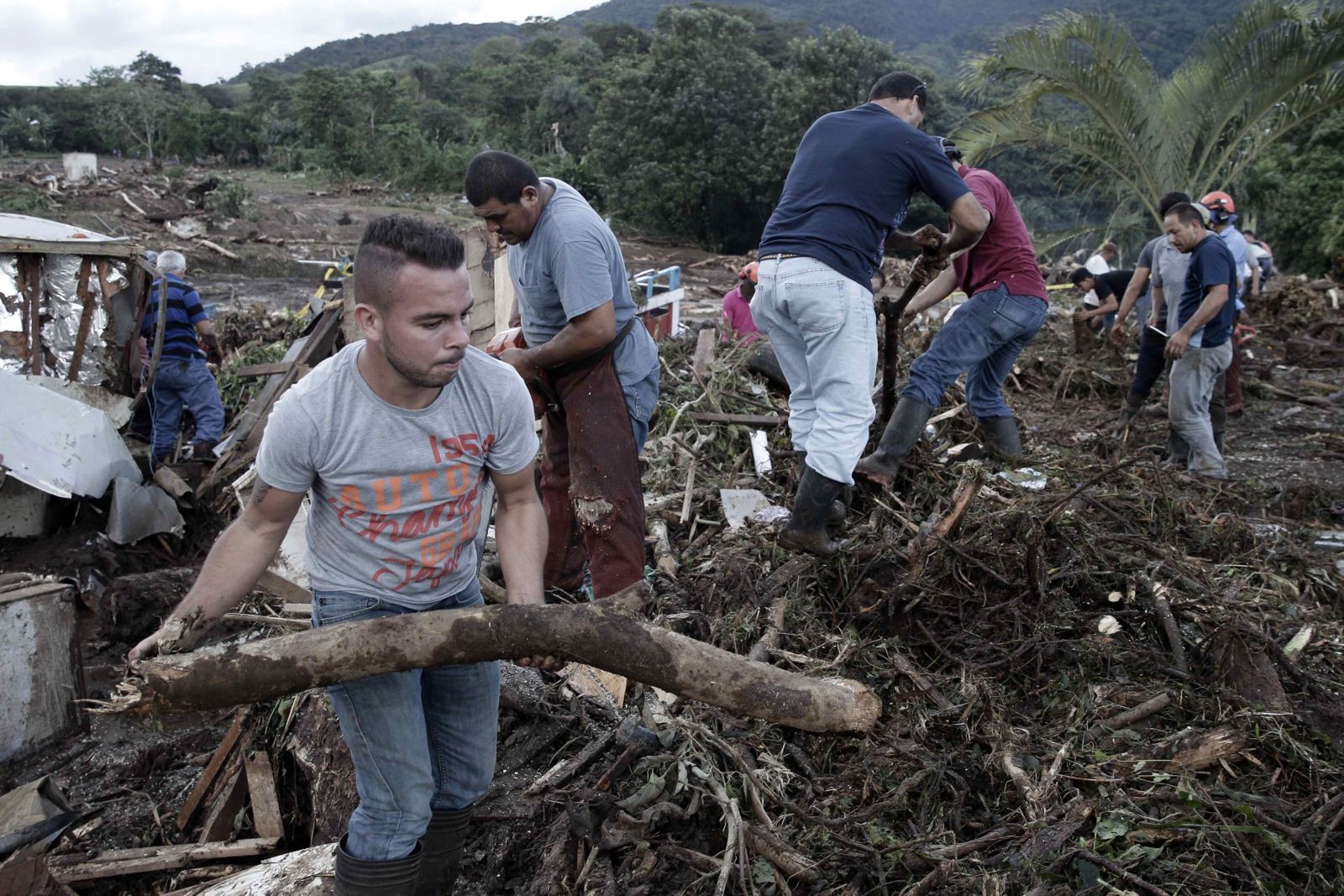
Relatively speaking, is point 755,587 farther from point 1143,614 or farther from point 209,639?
point 209,639

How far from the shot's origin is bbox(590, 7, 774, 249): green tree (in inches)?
1059

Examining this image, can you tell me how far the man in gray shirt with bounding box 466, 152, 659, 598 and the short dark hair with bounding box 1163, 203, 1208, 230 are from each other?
385cm

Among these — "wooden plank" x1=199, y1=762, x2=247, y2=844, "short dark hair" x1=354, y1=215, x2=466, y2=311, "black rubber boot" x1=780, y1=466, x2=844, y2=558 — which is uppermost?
"short dark hair" x1=354, y1=215, x2=466, y2=311

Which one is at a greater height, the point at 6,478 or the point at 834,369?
the point at 834,369

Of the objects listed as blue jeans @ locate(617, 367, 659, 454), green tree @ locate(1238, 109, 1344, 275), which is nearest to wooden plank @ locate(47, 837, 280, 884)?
blue jeans @ locate(617, 367, 659, 454)

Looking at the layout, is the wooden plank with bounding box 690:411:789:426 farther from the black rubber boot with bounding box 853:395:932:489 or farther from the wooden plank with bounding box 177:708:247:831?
the wooden plank with bounding box 177:708:247:831

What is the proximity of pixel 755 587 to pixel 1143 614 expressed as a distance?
5.02ft

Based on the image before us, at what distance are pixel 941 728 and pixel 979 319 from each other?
224 cm

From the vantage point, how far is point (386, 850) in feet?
6.82

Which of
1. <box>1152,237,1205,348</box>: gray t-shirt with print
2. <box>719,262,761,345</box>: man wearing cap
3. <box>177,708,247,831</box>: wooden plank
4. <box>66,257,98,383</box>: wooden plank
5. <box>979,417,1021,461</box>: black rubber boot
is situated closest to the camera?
<box>177,708,247,831</box>: wooden plank

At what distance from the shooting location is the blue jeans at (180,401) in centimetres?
719

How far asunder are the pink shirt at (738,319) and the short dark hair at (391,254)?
5.53 meters

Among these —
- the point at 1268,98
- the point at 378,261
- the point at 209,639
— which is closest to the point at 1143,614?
the point at 378,261

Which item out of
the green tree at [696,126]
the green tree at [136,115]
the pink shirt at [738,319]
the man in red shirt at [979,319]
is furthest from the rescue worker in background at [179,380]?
the green tree at [136,115]
